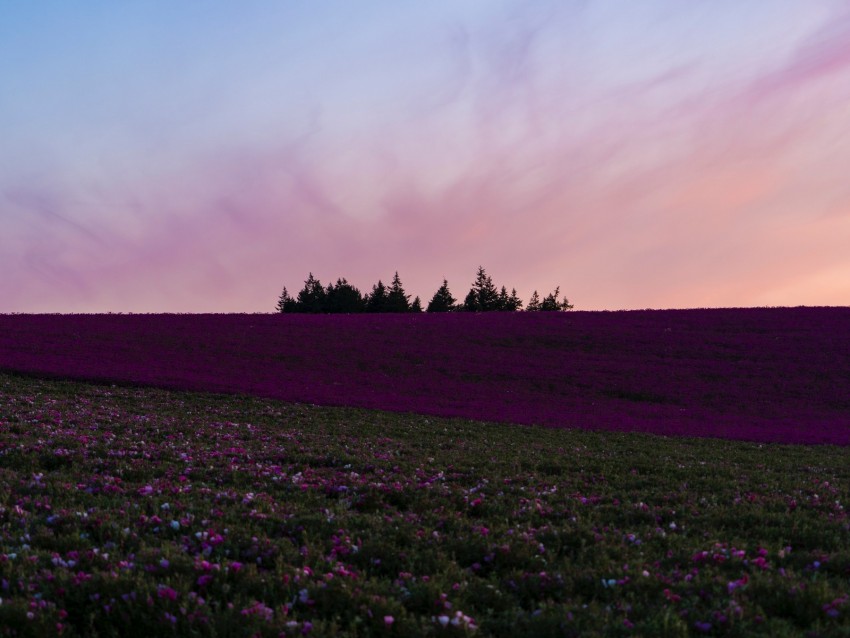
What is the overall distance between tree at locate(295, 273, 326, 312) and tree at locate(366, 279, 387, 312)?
6.21m

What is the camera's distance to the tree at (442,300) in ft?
288

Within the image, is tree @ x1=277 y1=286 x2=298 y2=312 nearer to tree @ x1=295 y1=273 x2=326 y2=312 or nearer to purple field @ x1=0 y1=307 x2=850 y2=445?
tree @ x1=295 y1=273 x2=326 y2=312

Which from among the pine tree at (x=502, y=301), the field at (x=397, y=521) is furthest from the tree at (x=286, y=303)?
the field at (x=397, y=521)

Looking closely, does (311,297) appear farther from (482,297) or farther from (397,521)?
(397,521)

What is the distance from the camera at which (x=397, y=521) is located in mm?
A: 8297

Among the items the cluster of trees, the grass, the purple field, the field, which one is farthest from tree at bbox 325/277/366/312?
the grass

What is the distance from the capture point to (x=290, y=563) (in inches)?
260

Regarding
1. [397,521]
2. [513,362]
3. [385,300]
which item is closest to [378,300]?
[385,300]

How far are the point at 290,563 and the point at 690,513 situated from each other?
20.0 ft

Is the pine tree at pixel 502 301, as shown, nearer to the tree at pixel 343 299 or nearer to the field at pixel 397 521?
the tree at pixel 343 299

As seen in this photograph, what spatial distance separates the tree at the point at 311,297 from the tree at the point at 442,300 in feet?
50.0

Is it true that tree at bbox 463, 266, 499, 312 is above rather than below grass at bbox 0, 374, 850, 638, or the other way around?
above

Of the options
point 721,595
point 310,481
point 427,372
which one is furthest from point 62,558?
point 427,372

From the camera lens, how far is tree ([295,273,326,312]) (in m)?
83.5
